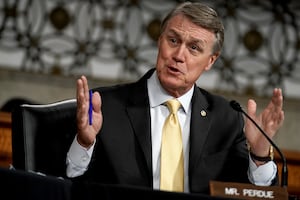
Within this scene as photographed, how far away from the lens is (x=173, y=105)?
338 centimetres

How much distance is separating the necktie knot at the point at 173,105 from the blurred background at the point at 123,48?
8.08 feet

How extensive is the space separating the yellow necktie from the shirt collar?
3cm

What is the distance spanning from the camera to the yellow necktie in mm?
3250

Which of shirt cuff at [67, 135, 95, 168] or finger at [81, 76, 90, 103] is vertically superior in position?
finger at [81, 76, 90, 103]

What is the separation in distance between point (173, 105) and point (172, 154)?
22 cm

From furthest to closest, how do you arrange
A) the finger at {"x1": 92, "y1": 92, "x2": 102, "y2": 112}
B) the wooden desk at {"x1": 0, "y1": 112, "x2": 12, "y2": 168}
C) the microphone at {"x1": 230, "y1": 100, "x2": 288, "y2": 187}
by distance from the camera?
the wooden desk at {"x1": 0, "y1": 112, "x2": 12, "y2": 168}
the finger at {"x1": 92, "y1": 92, "x2": 102, "y2": 112}
the microphone at {"x1": 230, "y1": 100, "x2": 288, "y2": 187}

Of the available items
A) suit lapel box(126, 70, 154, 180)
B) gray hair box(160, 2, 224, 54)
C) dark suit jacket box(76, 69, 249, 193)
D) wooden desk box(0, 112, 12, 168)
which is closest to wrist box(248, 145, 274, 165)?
dark suit jacket box(76, 69, 249, 193)

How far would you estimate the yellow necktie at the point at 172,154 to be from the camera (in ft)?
10.7

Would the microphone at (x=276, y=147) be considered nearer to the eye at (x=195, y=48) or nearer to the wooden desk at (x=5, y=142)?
the eye at (x=195, y=48)

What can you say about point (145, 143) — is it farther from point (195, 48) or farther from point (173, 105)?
point (195, 48)

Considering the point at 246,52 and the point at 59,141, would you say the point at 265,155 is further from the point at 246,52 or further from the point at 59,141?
the point at 246,52

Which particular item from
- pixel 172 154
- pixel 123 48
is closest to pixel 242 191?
pixel 172 154

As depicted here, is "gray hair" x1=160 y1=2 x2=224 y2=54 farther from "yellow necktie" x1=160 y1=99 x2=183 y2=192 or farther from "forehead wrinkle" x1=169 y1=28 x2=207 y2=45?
"yellow necktie" x1=160 y1=99 x2=183 y2=192

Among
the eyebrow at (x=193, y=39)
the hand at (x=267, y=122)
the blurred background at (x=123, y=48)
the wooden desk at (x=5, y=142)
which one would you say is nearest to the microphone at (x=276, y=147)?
the hand at (x=267, y=122)
